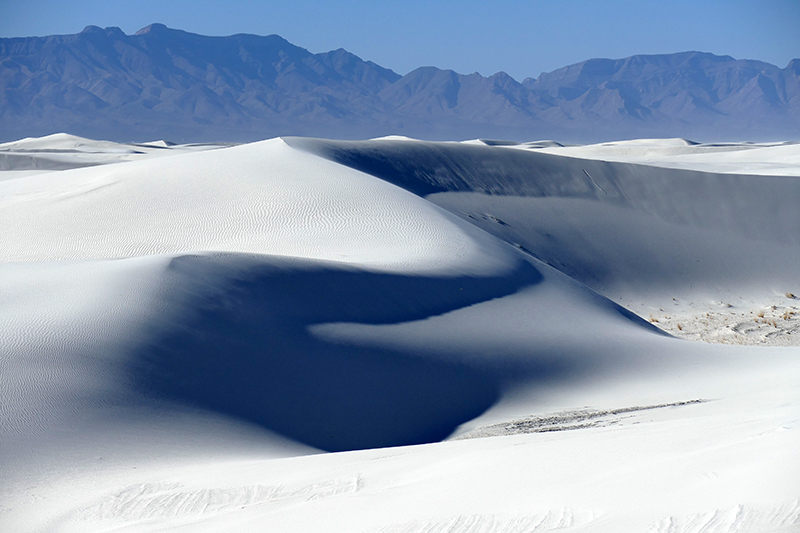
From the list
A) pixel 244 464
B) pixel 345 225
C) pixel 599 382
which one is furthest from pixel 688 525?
pixel 345 225

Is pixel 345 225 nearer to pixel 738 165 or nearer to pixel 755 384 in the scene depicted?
pixel 755 384

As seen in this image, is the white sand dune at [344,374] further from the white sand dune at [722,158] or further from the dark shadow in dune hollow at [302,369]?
the white sand dune at [722,158]

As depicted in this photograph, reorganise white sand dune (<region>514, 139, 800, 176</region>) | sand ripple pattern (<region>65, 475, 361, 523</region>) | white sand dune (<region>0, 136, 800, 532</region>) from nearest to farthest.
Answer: white sand dune (<region>0, 136, 800, 532</region>) → sand ripple pattern (<region>65, 475, 361, 523</region>) → white sand dune (<region>514, 139, 800, 176</region>)

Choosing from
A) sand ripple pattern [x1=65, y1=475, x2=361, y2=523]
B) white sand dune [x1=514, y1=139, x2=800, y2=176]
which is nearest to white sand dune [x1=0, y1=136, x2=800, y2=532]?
sand ripple pattern [x1=65, y1=475, x2=361, y2=523]

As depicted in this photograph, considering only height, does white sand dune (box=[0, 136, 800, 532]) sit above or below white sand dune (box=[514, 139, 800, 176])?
below

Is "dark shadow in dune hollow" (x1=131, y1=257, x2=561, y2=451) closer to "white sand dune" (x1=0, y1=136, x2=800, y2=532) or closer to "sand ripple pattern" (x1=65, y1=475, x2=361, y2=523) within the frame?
"white sand dune" (x1=0, y1=136, x2=800, y2=532)

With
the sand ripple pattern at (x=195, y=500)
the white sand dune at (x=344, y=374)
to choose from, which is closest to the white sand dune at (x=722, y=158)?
the white sand dune at (x=344, y=374)
